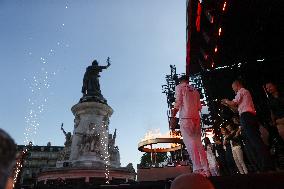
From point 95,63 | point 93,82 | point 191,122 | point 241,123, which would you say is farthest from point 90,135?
point 241,123

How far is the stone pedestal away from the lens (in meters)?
21.9

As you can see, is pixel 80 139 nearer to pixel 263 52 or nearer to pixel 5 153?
pixel 263 52

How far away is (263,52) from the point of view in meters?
9.71

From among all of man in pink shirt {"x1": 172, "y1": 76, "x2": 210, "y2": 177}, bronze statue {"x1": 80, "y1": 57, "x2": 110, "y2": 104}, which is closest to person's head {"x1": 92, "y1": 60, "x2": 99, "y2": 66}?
bronze statue {"x1": 80, "y1": 57, "x2": 110, "y2": 104}

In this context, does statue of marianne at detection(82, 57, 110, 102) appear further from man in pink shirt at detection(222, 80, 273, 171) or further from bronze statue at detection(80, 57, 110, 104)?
man in pink shirt at detection(222, 80, 273, 171)

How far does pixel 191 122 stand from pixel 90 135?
1718cm

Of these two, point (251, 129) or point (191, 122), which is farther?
point (191, 122)

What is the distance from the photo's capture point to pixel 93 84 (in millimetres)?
27203

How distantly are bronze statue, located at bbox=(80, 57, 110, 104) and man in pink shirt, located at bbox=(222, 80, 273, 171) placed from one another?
19.2m

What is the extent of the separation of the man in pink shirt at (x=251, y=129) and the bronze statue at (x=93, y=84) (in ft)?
62.9

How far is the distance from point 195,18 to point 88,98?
1622 centimetres

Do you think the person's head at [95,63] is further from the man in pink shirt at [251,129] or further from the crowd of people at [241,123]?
the man in pink shirt at [251,129]

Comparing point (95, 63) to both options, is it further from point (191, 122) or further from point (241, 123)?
point (241, 123)

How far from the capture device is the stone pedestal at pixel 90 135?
21922mm
